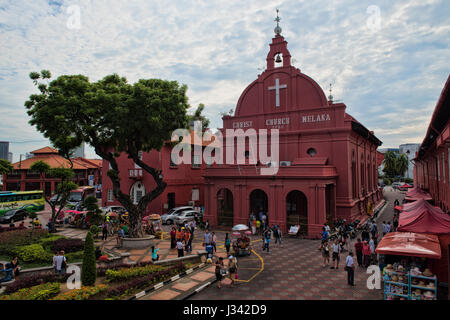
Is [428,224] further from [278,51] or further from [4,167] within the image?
[4,167]

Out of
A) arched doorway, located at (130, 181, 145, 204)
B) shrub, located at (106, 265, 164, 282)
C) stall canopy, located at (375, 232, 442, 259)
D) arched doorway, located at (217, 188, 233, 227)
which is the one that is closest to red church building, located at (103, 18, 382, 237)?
arched doorway, located at (217, 188, 233, 227)

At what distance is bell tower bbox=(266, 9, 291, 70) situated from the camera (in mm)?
27781

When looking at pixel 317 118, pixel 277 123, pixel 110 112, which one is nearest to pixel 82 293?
pixel 110 112

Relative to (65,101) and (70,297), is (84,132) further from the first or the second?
(70,297)

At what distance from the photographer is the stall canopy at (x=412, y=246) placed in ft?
33.1

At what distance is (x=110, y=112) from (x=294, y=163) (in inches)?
623

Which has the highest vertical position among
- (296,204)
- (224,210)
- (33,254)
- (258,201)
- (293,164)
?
(293,164)

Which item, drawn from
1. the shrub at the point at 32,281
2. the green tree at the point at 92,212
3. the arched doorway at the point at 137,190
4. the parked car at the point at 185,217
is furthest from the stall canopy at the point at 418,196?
the arched doorway at the point at 137,190

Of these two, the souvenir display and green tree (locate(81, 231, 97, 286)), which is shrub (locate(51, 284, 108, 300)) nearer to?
green tree (locate(81, 231, 97, 286))

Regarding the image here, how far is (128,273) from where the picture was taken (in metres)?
12.3

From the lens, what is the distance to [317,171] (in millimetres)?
22328

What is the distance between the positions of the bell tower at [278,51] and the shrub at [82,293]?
79.9ft
